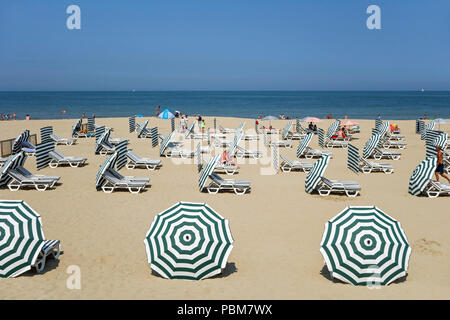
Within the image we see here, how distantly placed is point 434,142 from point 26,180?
15.6 metres

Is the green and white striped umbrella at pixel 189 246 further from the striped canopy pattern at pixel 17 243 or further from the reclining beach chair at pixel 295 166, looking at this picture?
the reclining beach chair at pixel 295 166

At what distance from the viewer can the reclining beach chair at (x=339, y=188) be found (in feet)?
38.7

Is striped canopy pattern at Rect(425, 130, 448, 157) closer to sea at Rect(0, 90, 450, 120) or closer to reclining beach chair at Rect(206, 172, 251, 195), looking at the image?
reclining beach chair at Rect(206, 172, 251, 195)

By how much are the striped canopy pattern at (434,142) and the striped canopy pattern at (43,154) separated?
45.7 ft

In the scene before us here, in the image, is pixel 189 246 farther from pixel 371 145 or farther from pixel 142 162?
pixel 371 145

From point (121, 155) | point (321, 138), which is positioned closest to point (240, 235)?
point (121, 155)

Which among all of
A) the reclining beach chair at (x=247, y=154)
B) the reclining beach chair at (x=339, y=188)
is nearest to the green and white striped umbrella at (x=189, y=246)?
the reclining beach chair at (x=339, y=188)

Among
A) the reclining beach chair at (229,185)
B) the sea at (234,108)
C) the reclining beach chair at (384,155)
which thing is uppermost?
the sea at (234,108)

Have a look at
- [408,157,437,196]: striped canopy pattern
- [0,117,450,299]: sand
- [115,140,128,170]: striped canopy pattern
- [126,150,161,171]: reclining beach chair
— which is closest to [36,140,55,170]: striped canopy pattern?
[0,117,450,299]: sand

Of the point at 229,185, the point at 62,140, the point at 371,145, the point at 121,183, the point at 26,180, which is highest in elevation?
the point at 62,140

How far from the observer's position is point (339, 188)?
11961 mm

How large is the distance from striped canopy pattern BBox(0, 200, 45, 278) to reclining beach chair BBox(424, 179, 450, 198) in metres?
9.75

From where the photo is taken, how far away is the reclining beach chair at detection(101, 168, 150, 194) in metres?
11.8

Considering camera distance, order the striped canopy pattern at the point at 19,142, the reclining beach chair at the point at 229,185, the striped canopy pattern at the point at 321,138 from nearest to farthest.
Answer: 1. the reclining beach chair at the point at 229,185
2. the striped canopy pattern at the point at 19,142
3. the striped canopy pattern at the point at 321,138
